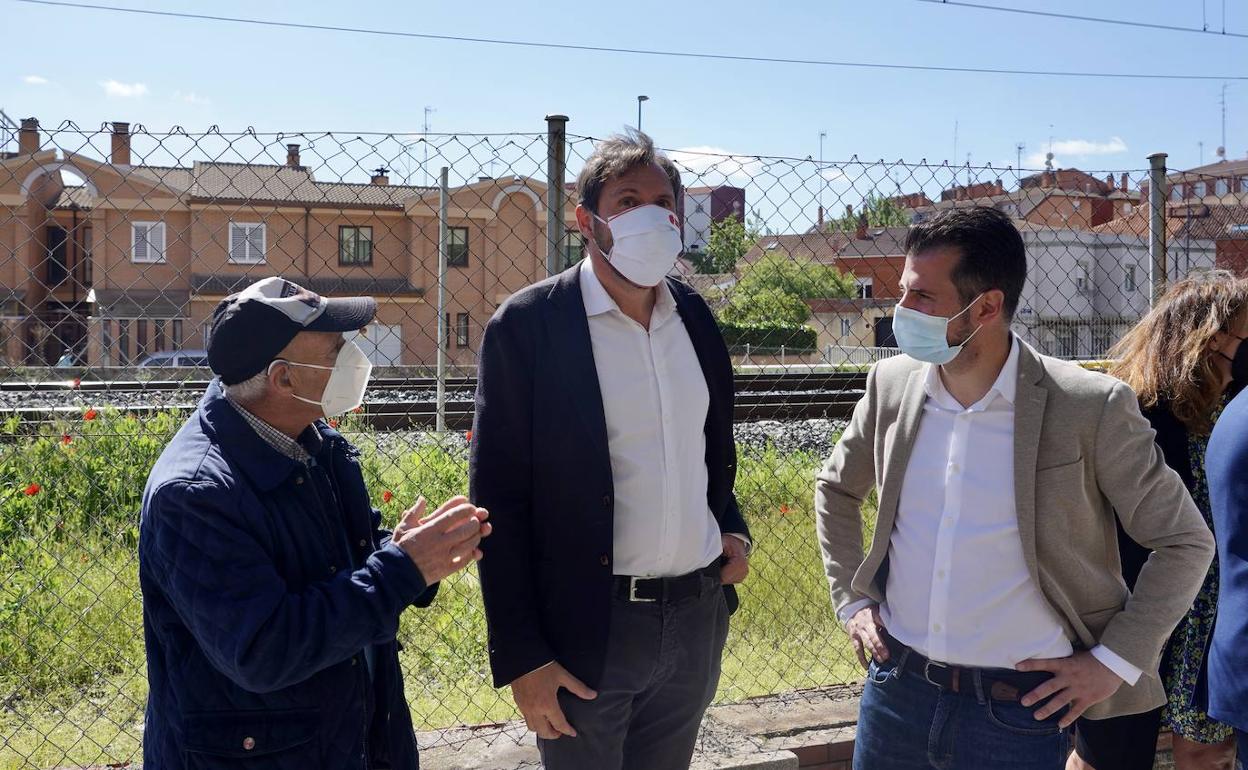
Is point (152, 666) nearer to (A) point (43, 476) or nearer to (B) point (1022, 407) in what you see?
(B) point (1022, 407)

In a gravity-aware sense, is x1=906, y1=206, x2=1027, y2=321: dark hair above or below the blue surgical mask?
above

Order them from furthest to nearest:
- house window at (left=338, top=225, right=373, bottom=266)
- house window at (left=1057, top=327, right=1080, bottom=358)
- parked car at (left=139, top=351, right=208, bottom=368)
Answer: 1. house window at (left=1057, top=327, right=1080, bottom=358)
2. house window at (left=338, top=225, right=373, bottom=266)
3. parked car at (left=139, top=351, right=208, bottom=368)

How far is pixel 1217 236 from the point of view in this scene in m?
6.01

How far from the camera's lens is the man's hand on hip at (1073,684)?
2428 millimetres

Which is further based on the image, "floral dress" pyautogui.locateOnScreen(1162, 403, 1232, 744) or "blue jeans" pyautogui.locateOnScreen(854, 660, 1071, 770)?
"floral dress" pyautogui.locateOnScreen(1162, 403, 1232, 744)

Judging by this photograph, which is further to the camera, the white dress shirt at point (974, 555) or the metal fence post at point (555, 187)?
the metal fence post at point (555, 187)

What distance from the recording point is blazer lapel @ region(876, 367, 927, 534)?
2664mm

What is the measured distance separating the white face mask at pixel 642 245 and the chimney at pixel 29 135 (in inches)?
67.6

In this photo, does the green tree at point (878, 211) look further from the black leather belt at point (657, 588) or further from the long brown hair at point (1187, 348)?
the black leather belt at point (657, 588)

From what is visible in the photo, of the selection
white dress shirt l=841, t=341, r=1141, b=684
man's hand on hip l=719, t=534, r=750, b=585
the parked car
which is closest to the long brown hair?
white dress shirt l=841, t=341, r=1141, b=684

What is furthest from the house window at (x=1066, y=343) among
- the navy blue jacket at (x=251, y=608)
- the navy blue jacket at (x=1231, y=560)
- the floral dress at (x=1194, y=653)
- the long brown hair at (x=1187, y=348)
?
the navy blue jacket at (x=251, y=608)

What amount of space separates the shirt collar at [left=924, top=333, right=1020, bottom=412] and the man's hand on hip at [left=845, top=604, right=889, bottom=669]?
0.58m

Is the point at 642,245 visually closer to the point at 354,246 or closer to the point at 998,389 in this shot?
the point at 998,389

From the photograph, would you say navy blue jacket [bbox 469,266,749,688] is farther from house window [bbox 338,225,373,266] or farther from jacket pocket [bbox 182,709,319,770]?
house window [bbox 338,225,373,266]
